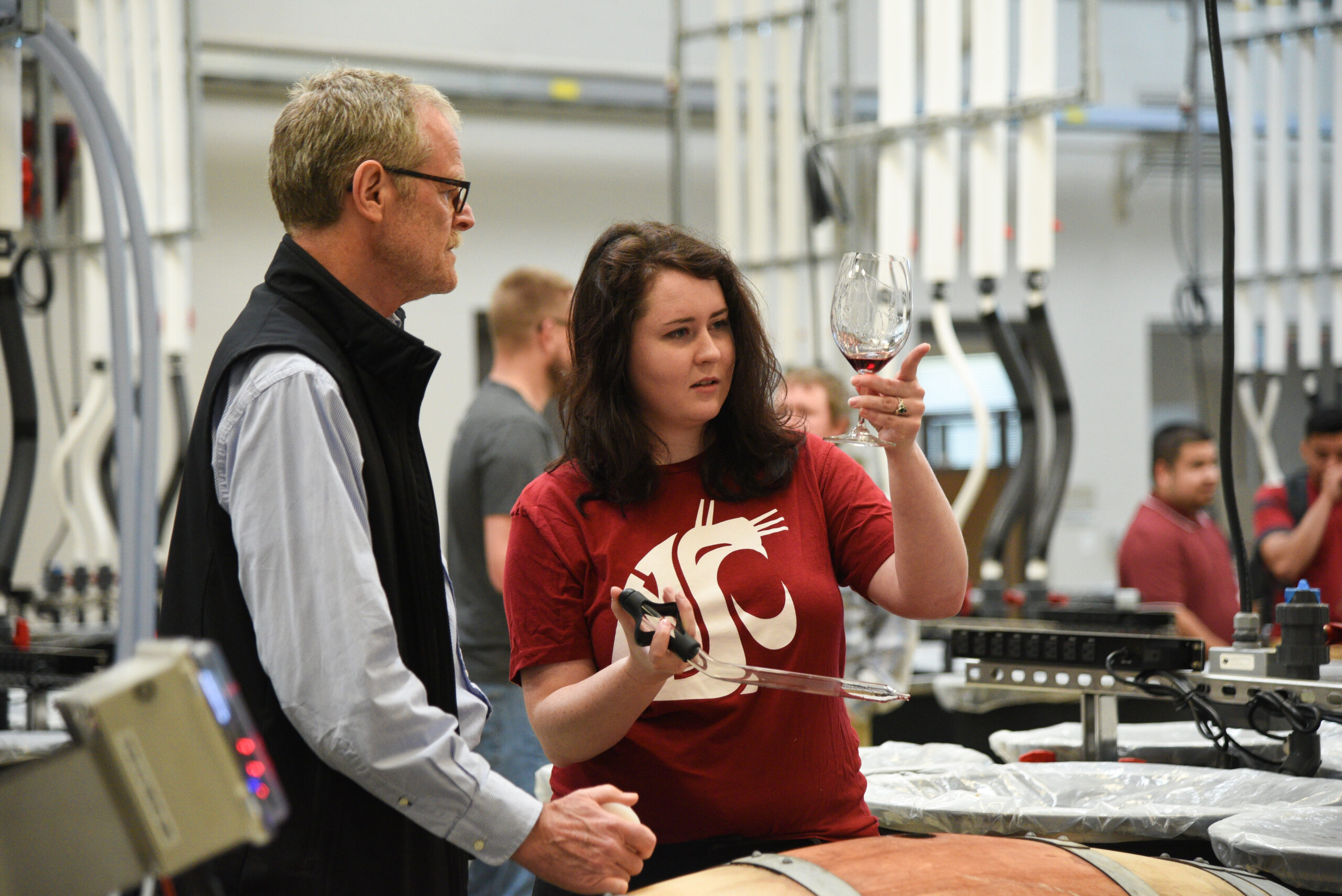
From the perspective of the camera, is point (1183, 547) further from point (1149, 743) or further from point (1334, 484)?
point (1149, 743)

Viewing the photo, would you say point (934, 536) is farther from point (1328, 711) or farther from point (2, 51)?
point (2, 51)

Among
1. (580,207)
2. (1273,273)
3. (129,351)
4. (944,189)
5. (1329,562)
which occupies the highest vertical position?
(580,207)

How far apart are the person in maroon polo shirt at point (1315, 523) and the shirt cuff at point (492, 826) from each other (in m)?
3.53

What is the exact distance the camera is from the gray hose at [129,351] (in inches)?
57.4

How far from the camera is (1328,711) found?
162 centimetres

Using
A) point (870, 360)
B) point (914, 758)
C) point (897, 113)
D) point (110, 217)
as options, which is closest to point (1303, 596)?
point (914, 758)

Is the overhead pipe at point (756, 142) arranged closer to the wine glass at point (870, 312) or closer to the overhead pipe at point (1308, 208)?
the overhead pipe at point (1308, 208)

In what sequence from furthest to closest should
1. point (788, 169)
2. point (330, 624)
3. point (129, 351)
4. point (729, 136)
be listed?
point (729, 136) < point (788, 169) < point (129, 351) < point (330, 624)

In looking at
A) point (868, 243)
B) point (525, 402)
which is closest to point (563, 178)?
point (868, 243)

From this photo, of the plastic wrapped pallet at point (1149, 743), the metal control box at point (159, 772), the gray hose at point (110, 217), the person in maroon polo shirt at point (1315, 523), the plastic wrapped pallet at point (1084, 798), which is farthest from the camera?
the person in maroon polo shirt at point (1315, 523)

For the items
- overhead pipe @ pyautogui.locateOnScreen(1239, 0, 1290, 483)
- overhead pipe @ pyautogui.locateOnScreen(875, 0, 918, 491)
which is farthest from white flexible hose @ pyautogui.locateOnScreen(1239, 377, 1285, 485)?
overhead pipe @ pyautogui.locateOnScreen(875, 0, 918, 491)

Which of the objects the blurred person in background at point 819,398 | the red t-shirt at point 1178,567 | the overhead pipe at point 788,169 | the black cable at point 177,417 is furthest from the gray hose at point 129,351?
the overhead pipe at point 788,169

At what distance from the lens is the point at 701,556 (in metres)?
1.40

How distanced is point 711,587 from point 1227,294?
0.80 meters
